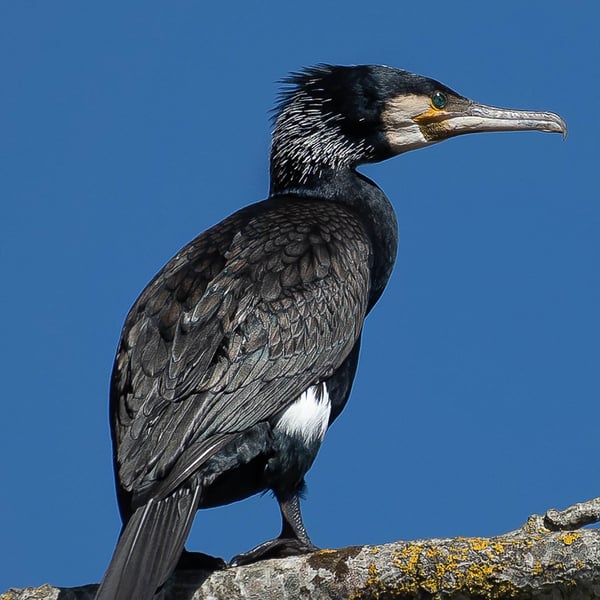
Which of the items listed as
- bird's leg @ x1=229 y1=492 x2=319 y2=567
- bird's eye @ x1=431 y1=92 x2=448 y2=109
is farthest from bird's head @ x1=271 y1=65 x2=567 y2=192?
bird's leg @ x1=229 y1=492 x2=319 y2=567

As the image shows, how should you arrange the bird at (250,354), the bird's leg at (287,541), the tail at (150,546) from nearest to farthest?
the tail at (150,546), the bird at (250,354), the bird's leg at (287,541)

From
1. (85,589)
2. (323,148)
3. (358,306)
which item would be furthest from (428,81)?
(85,589)

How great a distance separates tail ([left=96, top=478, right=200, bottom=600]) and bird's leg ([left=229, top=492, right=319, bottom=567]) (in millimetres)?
493

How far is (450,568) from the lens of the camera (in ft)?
16.2

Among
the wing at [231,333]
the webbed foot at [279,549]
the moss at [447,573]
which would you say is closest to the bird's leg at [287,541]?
the webbed foot at [279,549]

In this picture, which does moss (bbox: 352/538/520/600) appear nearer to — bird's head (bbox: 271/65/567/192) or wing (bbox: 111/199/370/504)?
wing (bbox: 111/199/370/504)

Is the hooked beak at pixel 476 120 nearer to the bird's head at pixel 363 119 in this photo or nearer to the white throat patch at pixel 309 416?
the bird's head at pixel 363 119

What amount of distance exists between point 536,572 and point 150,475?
5.87 ft

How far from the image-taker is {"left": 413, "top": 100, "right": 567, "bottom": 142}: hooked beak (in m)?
8.29

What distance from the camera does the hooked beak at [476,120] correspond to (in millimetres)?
8289

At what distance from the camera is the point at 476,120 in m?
8.47

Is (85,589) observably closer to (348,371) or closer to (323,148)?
(348,371)

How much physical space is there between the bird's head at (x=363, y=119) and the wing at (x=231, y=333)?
818mm

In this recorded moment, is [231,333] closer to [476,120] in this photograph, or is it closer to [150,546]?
[150,546]
